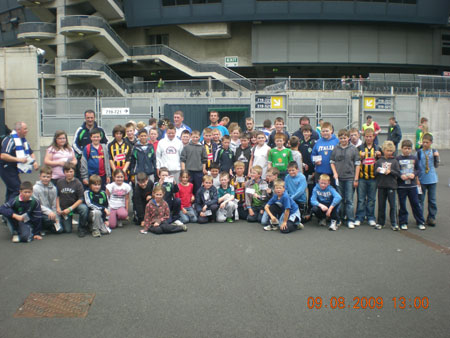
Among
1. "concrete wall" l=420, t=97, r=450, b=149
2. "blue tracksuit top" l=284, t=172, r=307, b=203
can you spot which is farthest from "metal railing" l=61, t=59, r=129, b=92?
"blue tracksuit top" l=284, t=172, r=307, b=203

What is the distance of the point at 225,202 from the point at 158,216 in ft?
5.09

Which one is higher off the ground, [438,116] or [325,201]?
[438,116]

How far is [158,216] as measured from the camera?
8.12 m

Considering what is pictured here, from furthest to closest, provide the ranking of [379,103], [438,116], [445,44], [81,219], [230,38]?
1. [230,38]
2. [445,44]
3. [438,116]
4. [379,103]
5. [81,219]

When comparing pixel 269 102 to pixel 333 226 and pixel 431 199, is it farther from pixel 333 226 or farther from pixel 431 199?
pixel 333 226

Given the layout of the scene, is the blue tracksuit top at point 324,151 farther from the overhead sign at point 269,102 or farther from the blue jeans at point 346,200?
the overhead sign at point 269,102

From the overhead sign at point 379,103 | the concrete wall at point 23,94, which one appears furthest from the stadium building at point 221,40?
the concrete wall at point 23,94

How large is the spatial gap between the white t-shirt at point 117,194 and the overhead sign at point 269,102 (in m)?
11.7

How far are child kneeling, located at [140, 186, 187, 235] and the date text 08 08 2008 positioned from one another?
3702 mm

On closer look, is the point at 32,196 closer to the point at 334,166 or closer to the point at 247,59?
the point at 334,166

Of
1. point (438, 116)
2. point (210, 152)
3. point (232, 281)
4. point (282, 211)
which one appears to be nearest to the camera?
point (232, 281)

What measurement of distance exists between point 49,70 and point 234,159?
36.4 m

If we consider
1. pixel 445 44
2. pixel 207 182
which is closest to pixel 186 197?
pixel 207 182

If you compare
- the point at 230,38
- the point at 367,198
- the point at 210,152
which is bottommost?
the point at 367,198
